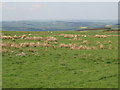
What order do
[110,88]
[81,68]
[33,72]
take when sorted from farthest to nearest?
[81,68]
[33,72]
[110,88]

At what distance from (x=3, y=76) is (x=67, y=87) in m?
5.38

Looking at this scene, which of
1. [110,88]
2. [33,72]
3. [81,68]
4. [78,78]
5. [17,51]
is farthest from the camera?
[17,51]

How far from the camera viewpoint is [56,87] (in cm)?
1448

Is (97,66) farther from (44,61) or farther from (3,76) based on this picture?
(3,76)

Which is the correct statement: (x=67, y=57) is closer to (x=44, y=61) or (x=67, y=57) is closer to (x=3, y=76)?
(x=44, y=61)

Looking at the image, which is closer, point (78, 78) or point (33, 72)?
point (78, 78)

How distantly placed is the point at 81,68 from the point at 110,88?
5.54 m

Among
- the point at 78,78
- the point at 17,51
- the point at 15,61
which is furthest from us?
the point at 17,51

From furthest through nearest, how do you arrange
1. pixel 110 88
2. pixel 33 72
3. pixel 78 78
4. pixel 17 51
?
pixel 17 51 → pixel 33 72 → pixel 78 78 → pixel 110 88

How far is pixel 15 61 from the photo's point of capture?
22.1 meters

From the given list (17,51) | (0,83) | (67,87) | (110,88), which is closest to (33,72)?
(0,83)

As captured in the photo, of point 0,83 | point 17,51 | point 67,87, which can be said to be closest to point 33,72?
point 0,83

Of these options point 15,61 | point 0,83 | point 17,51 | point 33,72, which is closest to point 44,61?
point 15,61

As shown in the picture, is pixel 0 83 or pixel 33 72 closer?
pixel 0 83
